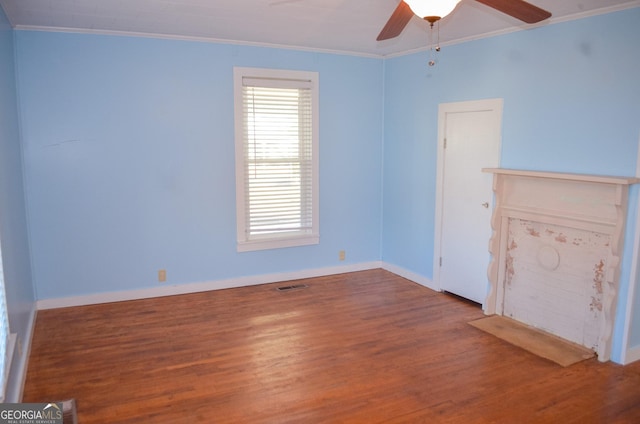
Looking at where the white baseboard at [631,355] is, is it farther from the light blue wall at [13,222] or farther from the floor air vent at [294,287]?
the light blue wall at [13,222]

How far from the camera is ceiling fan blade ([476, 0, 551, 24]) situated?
2220mm

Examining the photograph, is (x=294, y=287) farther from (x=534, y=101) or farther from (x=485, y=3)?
(x=485, y=3)

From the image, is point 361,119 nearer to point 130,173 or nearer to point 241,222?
point 241,222

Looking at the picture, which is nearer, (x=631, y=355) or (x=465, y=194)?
(x=631, y=355)

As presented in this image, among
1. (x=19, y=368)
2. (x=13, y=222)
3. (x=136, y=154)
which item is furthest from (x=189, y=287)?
(x=19, y=368)

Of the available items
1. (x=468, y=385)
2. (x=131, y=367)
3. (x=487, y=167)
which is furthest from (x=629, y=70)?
(x=131, y=367)

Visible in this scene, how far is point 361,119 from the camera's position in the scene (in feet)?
17.7

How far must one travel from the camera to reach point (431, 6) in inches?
80.9

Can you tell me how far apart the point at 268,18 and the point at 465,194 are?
2.37 m

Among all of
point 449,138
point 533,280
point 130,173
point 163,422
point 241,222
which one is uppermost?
point 449,138

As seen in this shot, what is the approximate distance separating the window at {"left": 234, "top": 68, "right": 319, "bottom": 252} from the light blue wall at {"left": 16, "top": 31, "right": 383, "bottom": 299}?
0.11 m

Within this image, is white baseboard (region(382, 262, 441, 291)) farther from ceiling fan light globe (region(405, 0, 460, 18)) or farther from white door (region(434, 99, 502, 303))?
ceiling fan light globe (region(405, 0, 460, 18))

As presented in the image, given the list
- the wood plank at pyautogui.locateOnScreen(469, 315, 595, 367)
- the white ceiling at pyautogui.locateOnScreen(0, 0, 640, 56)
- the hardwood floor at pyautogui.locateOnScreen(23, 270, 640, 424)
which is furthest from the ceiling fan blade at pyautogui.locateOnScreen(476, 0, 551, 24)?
the wood plank at pyautogui.locateOnScreen(469, 315, 595, 367)

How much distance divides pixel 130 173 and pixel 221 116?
1.02 m
